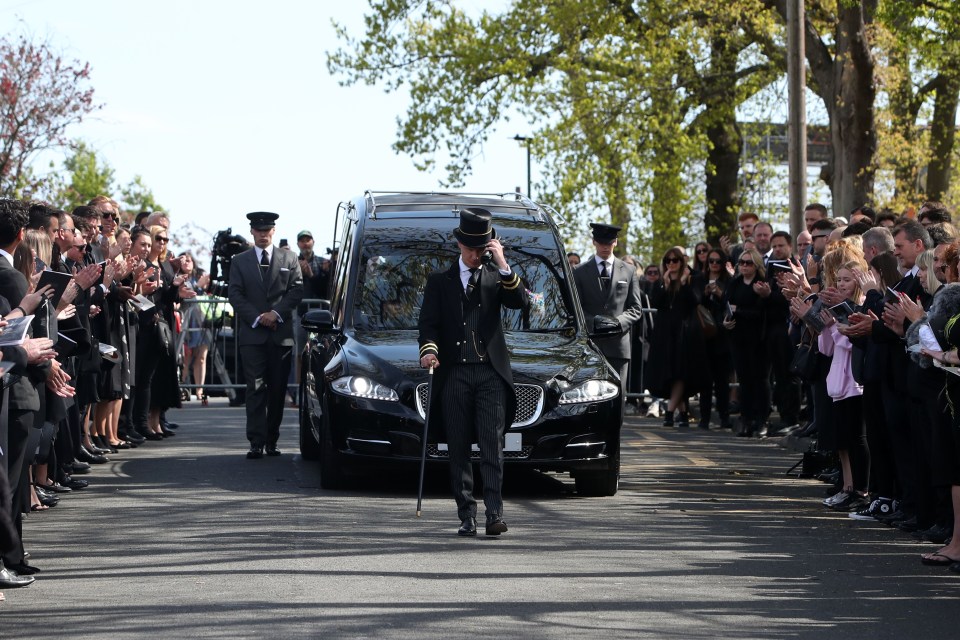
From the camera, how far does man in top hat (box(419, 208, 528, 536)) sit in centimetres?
1051

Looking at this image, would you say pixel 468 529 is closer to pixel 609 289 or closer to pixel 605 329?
pixel 605 329

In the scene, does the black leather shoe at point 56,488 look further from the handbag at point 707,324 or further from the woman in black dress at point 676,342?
the handbag at point 707,324

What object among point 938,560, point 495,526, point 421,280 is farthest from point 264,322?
point 938,560

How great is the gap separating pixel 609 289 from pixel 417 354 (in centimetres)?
415

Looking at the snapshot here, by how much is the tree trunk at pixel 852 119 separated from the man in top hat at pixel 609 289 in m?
10.6

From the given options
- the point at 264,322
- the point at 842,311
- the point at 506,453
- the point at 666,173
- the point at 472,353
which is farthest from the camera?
the point at 666,173

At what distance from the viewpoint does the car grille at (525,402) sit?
11984mm

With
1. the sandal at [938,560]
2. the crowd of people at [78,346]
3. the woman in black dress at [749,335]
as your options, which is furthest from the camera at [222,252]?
the sandal at [938,560]

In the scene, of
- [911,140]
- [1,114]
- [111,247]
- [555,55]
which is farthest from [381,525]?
[1,114]

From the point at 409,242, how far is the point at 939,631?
7.06 m

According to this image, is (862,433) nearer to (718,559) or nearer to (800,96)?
(718,559)

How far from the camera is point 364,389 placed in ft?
39.9

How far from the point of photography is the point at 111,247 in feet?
47.2

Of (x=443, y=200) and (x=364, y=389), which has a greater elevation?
(x=443, y=200)
